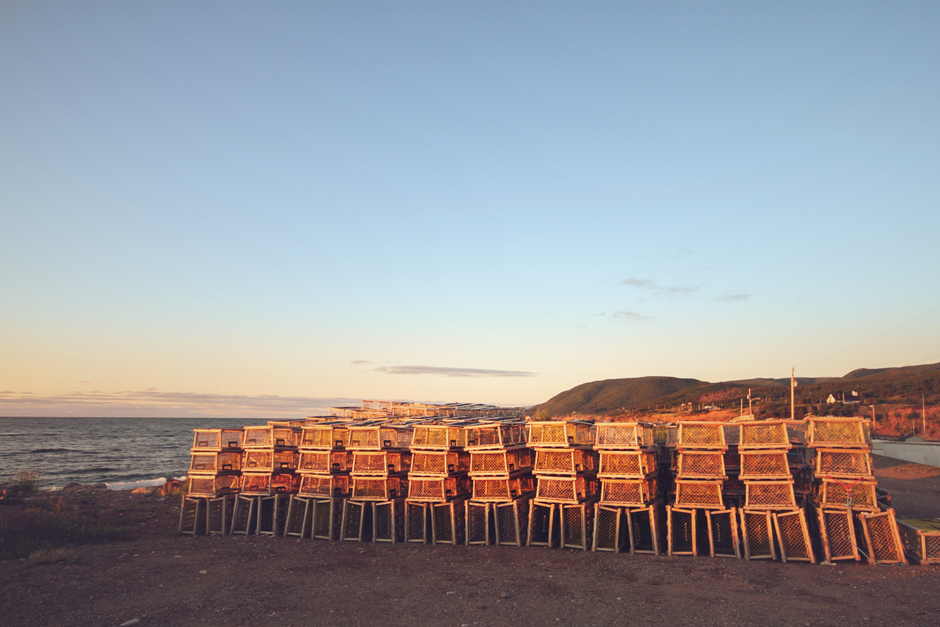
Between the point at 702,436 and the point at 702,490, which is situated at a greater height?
the point at 702,436

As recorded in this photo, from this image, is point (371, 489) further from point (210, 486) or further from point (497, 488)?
point (210, 486)

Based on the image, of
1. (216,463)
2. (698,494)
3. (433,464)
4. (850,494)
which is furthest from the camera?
(216,463)

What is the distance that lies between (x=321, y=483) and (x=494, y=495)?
22.0ft

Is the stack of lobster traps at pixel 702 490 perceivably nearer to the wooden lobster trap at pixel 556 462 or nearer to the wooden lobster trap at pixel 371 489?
the wooden lobster trap at pixel 556 462

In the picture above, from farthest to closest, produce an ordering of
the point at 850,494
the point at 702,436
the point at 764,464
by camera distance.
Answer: the point at 702,436
the point at 764,464
the point at 850,494

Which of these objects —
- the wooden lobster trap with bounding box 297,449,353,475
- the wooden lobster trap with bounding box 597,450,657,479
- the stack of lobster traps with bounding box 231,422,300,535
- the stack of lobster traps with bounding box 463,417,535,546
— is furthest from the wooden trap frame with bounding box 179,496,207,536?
the wooden lobster trap with bounding box 597,450,657,479

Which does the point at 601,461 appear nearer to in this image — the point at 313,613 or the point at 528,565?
the point at 528,565

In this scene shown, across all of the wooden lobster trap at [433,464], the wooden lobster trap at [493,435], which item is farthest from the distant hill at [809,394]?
the wooden lobster trap at [433,464]

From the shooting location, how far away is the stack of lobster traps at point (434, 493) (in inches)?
802

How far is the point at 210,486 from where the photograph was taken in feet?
74.5

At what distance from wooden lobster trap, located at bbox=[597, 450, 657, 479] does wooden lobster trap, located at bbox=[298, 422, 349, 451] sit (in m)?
9.76

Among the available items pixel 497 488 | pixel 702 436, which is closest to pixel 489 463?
pixel 497 488

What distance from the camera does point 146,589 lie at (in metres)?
15.0

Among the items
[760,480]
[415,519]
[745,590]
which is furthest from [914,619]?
[415,519]
